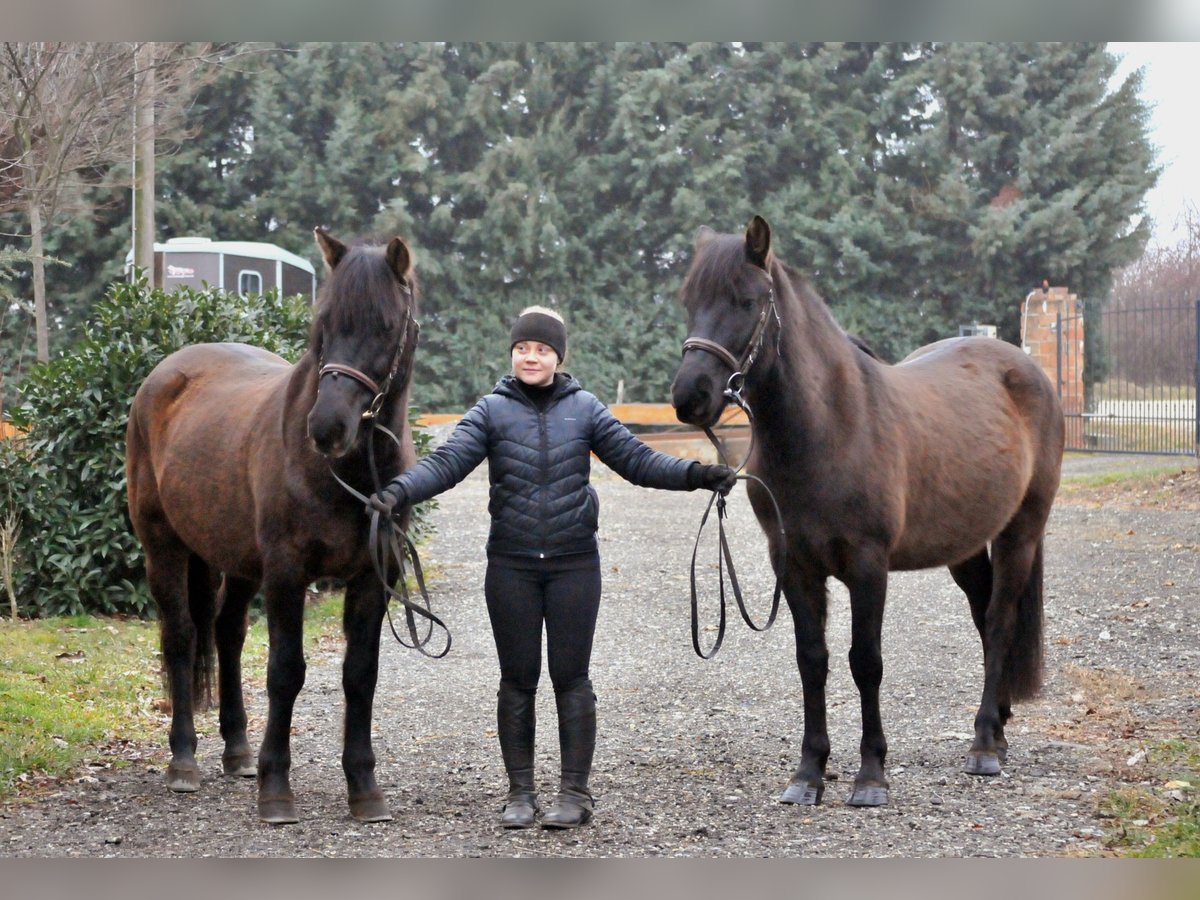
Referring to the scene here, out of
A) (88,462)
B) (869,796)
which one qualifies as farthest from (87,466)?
(869,796)

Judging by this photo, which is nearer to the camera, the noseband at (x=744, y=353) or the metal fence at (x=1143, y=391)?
the noseband at (x=744, y=353)

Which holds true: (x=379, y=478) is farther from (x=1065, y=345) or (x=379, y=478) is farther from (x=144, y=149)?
(x=1065, y=345)

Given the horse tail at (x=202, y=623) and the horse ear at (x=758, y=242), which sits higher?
the horse ear at (x=758, y=242)

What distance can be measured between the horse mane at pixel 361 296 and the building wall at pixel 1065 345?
1838 centimetres

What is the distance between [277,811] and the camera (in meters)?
4.43

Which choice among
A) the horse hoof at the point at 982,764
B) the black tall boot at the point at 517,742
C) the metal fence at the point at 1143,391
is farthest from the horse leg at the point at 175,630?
the metal fence at the point at 1143,391

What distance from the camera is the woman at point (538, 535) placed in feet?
14.5

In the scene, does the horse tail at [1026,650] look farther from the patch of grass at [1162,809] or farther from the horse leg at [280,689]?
the horse leg at [280,689]

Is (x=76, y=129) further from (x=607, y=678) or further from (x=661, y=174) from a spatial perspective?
(x=661, y=174)

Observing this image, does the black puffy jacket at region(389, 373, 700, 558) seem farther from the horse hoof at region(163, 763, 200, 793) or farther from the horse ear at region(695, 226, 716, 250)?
the horse hoof at region(163, 763, 200, 793)

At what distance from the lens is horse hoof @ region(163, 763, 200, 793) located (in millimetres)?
5000

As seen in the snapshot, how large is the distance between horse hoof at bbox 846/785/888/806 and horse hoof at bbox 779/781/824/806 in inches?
4.4

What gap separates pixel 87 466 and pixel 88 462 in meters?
0.03

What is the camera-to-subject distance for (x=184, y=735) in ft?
17.0
